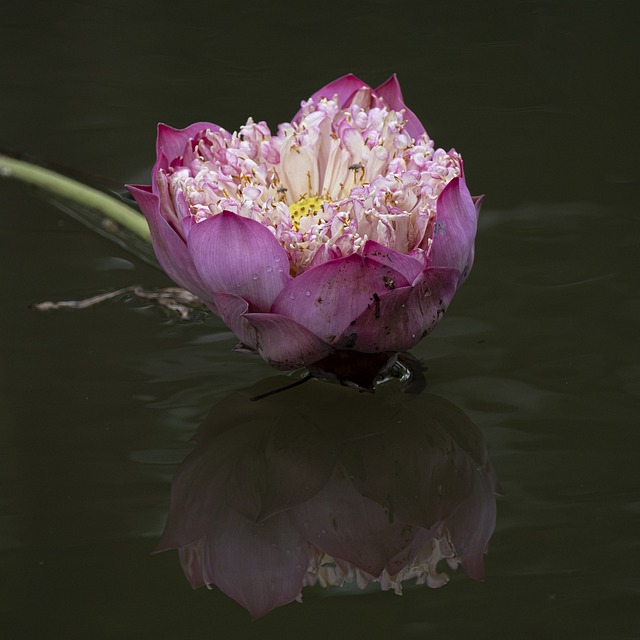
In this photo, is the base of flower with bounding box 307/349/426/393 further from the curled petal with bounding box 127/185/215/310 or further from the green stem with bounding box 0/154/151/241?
the green stem with bounding box 0/154/151/241

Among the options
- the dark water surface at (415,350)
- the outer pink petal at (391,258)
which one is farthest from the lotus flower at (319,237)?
the dark water surface at (415,350)

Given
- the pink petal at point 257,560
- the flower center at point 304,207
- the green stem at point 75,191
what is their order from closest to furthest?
the pink petal at point 257,560
the flower center at point 304,207
the green stem at point 75,191

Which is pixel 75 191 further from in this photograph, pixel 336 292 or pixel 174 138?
pixel 336 292

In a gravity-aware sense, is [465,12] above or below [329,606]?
above

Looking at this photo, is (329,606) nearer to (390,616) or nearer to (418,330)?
(390,616)

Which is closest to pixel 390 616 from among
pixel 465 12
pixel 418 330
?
pixel 418 330

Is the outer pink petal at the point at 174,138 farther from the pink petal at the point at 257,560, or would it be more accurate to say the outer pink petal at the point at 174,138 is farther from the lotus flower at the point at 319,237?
the pink petal at the point at 257,560

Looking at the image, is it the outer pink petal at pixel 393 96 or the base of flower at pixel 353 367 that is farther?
the outer pink petal at pixel 393 96
